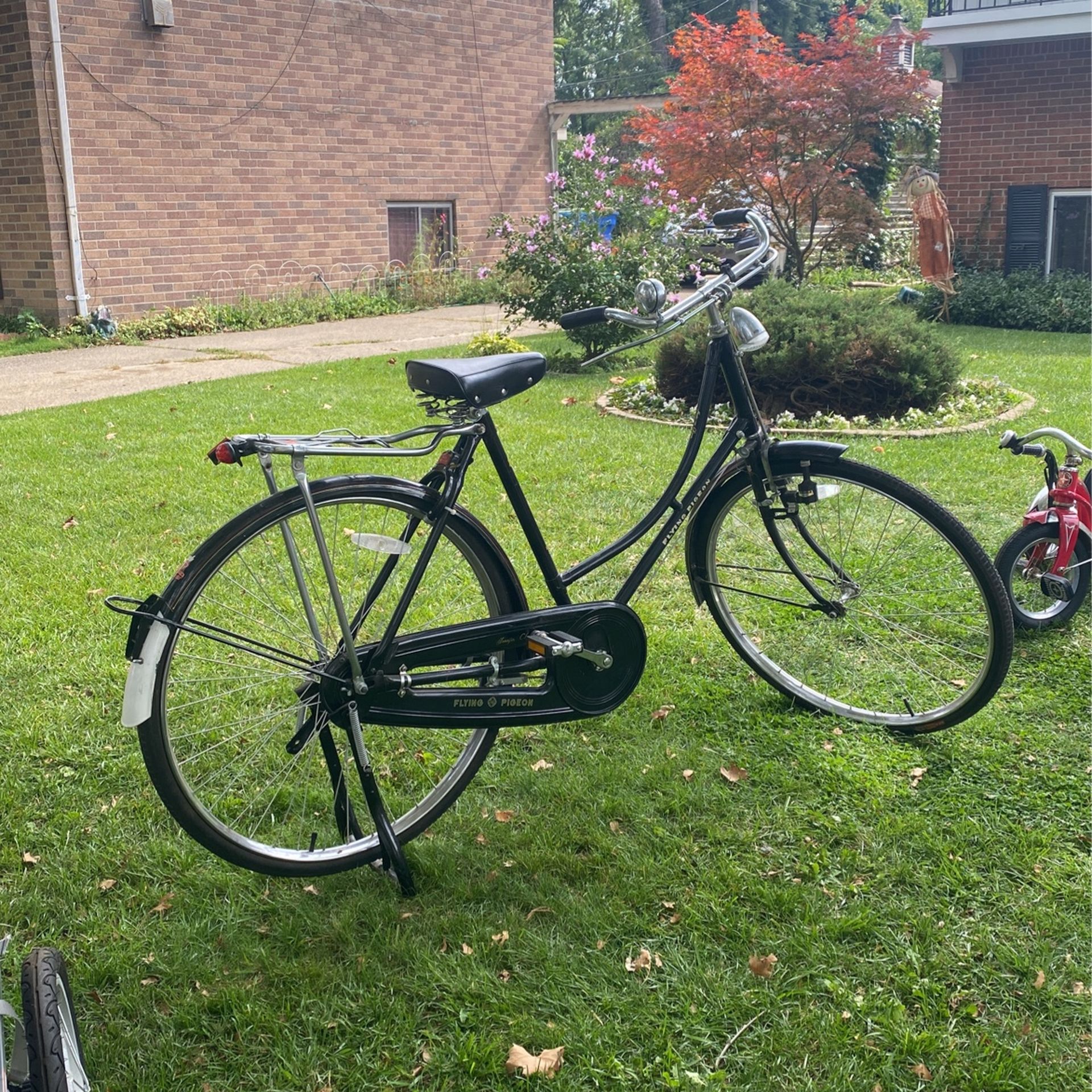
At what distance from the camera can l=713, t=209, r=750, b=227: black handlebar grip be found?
3.33 meters

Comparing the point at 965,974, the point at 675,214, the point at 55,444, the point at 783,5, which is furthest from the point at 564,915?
the point at 783,5

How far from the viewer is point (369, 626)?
2.91m

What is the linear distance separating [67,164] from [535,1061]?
12398 millimetres

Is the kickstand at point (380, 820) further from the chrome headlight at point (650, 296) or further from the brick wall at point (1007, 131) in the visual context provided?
the brick wall at point (1007, 131)

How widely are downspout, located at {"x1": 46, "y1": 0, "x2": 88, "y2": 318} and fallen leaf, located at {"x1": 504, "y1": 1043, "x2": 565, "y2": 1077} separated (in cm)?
1198

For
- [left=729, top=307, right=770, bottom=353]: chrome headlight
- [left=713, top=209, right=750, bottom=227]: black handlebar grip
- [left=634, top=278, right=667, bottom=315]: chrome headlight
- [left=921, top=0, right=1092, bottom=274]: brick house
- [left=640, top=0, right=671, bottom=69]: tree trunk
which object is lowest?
[left=729, top=307, right=770, bottom=353]: chrome headlight

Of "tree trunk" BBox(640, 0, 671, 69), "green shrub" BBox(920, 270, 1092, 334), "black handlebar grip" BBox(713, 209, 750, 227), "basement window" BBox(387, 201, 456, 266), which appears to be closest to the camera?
"black handlebar grip" BBox(713, 209, 750, 227)

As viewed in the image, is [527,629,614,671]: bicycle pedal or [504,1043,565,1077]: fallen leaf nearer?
[504,1043,565,1077]: fallen leaf

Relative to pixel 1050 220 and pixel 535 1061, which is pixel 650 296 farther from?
pixel 1050 220

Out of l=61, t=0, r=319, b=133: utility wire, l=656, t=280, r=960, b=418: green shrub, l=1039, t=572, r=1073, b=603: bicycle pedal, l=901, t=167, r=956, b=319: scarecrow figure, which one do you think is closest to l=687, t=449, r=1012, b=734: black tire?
l=1039, t=572, r=1073, b=603: bicycle pedal

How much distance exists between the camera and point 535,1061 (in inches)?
84.7

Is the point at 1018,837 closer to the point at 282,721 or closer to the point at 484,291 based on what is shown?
the point at 282,721

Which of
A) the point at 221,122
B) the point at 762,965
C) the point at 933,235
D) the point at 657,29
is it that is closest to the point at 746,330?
the point at 762,965

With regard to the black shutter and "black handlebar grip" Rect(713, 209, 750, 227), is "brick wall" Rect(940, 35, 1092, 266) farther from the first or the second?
"black handlebar grip" Rect(713, 209, 750, 227)
